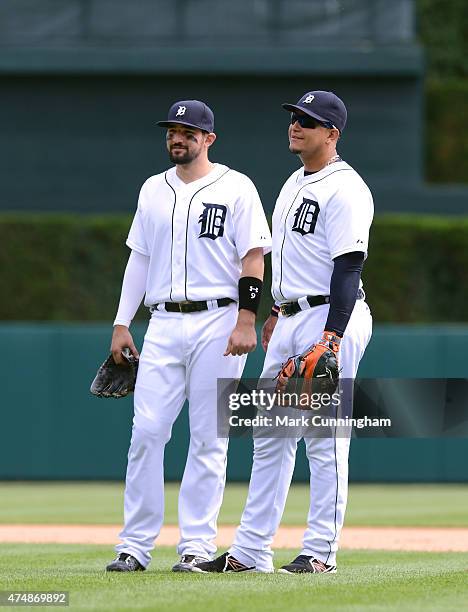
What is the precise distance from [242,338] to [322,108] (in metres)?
1.06

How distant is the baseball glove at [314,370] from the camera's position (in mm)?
5938

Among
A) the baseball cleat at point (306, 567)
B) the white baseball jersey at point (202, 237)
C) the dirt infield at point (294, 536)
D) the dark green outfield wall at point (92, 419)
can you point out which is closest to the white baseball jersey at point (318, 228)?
the white baseball jersey at point (202, 237)

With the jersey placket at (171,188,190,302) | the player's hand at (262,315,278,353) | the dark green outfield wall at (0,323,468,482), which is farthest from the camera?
the dark green outfield wall at (0,323,468,482)

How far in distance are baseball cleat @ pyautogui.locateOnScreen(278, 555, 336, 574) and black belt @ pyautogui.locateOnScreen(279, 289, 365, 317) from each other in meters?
1.04

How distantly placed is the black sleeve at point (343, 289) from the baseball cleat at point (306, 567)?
98cm

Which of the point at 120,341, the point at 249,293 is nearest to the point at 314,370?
the point at 249,293

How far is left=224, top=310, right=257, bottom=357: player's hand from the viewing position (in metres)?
6.27

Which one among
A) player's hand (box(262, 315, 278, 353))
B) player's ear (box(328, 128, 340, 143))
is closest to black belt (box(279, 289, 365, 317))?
player's hand (box(262, 315, 278, 353))

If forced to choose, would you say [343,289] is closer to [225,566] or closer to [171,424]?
[171,424]

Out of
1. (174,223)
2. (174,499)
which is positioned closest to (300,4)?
(174,499)

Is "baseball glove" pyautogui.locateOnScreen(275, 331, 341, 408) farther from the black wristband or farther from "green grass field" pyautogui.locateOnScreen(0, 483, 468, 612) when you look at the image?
"green grass field" pyautogui.locateOnScreen(0, 483, 468, 612)

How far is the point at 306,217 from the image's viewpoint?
6.21m

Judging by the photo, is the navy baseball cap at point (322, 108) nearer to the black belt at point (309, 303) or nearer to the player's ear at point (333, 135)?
the player's ear at point (333, 135)

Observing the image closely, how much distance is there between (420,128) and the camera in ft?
61.2
